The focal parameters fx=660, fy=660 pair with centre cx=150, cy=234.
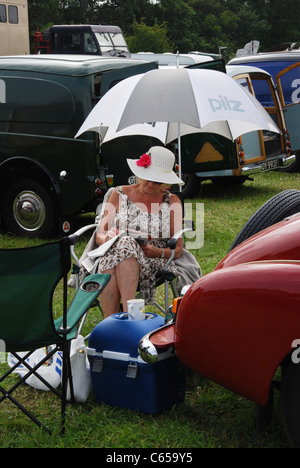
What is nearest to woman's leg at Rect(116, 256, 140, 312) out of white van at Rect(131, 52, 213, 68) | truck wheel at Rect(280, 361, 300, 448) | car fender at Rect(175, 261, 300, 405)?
car fender at Rect(175, 261, 300, 405)

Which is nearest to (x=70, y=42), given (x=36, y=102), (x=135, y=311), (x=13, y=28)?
(x=13, y=28)

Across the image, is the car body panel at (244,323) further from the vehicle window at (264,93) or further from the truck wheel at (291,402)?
the vehicle window at (264,93)

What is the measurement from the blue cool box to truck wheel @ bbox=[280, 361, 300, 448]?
0.68 meters

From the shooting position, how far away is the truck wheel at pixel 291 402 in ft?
8.48

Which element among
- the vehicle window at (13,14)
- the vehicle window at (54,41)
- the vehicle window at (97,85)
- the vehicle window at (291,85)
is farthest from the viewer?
the vehicle window at (13,14)

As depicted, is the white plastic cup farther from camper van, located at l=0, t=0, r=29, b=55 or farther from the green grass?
camper van, located at l=0, t=0, r=29, b=55

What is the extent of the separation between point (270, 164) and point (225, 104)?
18.2 feet

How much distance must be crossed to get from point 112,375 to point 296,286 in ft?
3.85

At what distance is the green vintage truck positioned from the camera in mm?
6680

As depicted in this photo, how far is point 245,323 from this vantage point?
258 cm

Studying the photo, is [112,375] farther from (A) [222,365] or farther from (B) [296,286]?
(B) [296,286]

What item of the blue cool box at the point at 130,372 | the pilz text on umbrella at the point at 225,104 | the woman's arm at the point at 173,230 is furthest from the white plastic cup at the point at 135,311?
the pilz text on umbrella at the point at 225,104

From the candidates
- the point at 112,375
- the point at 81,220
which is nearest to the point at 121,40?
the point at 81,220

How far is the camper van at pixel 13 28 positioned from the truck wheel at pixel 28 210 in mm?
19594
